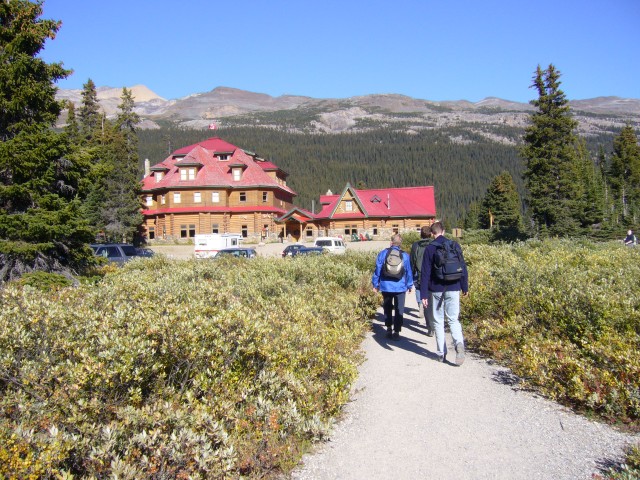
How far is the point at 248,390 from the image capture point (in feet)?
14.4

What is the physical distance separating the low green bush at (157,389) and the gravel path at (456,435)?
1.35 ft

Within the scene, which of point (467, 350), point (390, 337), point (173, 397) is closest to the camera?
point (173, 397)

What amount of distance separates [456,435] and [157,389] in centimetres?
280

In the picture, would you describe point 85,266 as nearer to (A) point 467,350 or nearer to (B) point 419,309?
(B) point 419,309

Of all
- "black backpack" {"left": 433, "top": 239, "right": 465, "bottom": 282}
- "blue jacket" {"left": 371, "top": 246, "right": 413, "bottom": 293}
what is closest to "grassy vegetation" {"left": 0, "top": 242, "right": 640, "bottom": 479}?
"blue jacket" {"left": 371, "top": 246, "right": 413, "bottom": 293}

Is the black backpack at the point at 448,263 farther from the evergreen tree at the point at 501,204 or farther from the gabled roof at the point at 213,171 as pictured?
the evergreen tree at the point at 501,204

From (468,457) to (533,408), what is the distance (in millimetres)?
1558

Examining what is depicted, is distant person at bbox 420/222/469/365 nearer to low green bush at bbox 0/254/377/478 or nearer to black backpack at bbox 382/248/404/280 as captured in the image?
black backpack at bbox 382/248/404/280

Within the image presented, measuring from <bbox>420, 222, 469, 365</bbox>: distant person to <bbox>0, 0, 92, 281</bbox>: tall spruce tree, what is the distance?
9.21 meters

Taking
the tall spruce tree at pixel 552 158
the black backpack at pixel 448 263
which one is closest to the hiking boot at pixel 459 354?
the black backpack at pixel 448 263

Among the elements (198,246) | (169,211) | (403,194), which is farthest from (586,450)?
(403,194)

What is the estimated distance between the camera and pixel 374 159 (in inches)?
6339

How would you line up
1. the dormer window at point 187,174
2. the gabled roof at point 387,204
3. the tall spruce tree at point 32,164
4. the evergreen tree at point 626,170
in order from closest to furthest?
the tall spruce tree at point 32,164, the dormer window at point 187,174, the gabled roof at point 387,204, the evergreen tree at point 626,170

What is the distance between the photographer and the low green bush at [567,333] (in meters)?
5.11
